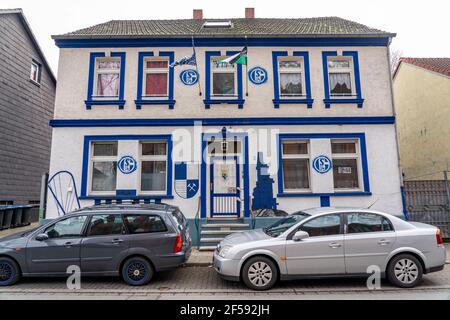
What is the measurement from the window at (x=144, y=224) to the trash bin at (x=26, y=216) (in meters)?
9.95

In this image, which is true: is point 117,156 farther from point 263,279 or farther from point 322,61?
point 322,61

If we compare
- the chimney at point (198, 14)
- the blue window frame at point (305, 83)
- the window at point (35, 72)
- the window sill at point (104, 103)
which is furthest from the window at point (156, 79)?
the window at point (35, 72)

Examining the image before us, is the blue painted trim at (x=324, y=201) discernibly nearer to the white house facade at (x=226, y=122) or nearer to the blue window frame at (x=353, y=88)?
the white house facade at (x=226, y=122)

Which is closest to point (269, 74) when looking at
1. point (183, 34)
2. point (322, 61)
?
point (322, 61)

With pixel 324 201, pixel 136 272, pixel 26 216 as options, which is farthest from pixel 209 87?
pixel 26 216

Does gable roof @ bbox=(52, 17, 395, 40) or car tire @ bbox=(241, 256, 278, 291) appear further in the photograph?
gable roof @ bbox=(52, 17, 395, 40)

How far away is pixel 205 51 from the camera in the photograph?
1087cm

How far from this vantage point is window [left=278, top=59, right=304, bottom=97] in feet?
35.6

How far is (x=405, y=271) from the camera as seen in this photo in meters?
5.89

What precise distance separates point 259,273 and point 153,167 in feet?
19.6

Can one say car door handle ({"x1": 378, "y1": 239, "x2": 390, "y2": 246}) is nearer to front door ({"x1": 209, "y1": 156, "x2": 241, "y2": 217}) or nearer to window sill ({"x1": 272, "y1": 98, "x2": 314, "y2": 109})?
front door ({"x1": 209, "y1": 156, "x2": 241, "y2": 217})

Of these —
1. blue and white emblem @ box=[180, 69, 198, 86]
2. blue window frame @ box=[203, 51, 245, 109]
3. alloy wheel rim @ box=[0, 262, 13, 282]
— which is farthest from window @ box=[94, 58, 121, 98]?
alloy wheel rim @ box=[0, 262, 13, 282]

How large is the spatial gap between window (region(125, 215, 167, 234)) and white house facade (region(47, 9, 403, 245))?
348cm

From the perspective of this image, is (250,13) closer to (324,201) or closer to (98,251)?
(324,201)
